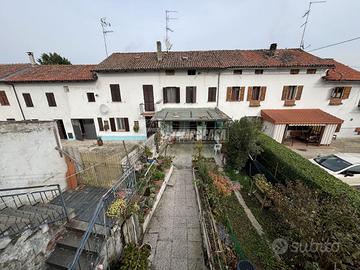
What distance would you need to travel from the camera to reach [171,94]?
51.8ft

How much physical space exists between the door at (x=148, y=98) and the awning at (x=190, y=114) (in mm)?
1285

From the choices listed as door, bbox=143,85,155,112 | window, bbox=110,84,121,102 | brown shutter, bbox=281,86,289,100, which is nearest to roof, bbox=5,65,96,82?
window, bbox=110,84,121,102

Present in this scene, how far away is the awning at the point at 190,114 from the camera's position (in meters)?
13.4

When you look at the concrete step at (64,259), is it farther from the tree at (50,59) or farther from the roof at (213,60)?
the tree at (50,59)

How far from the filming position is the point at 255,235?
20.1ft

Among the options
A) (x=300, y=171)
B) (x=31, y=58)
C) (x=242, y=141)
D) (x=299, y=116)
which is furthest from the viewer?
(x=31, y=58)

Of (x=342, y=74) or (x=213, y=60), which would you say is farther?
(x=213, y=60)

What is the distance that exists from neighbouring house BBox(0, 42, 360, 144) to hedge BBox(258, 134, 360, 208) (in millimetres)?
5698

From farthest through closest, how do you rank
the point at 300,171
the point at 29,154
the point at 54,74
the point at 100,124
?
the point at 100,124 → the point at 54,74 → the point at 300,171 → the point at 29,154

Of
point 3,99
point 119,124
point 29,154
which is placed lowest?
point 119,124

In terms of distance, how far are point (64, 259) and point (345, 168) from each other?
1166 centimetres

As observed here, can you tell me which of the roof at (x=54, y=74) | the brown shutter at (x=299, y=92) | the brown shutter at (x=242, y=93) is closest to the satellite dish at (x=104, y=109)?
the roof at (x=54, y=74)

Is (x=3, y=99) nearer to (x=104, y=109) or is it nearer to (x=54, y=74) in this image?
(x=54, y=74)

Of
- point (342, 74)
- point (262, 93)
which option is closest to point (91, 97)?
point (262, 93)
